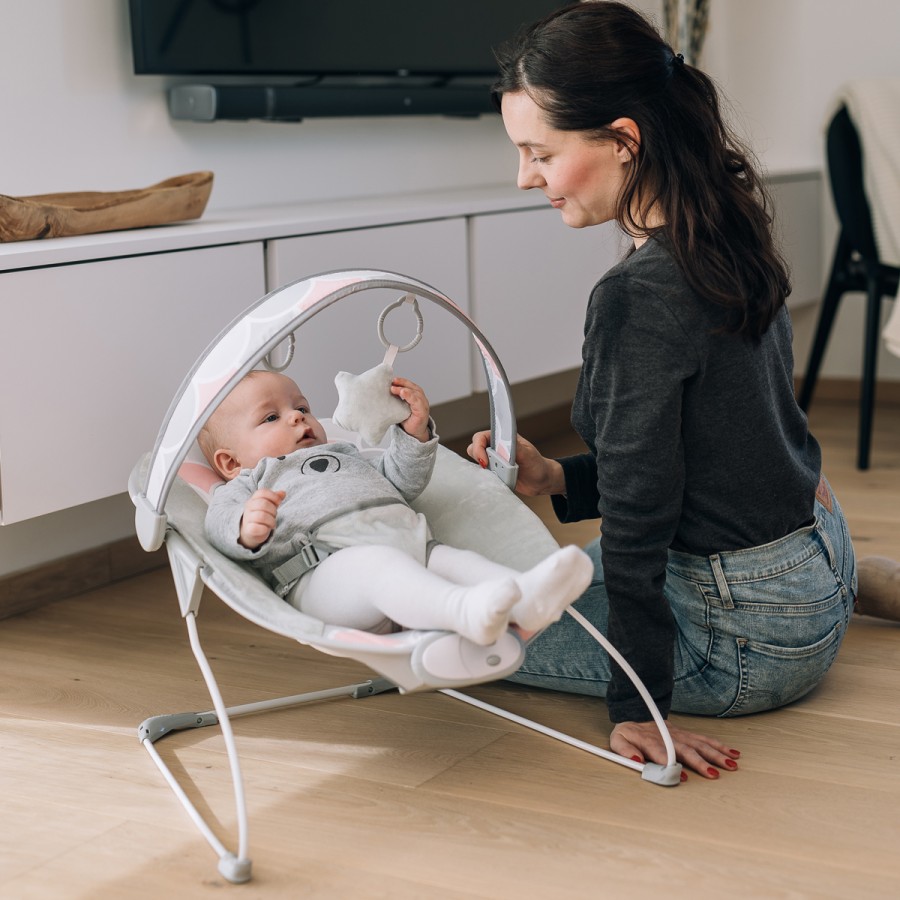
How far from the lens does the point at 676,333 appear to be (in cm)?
130

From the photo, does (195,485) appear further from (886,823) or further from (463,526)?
(886,823)

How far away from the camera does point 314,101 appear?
2.42 meters

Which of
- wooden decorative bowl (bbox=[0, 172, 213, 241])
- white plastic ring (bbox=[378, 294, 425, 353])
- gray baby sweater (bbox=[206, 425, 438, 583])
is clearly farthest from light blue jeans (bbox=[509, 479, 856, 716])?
wooden decorative bowl (bbox=[0, 172, 213, 241])

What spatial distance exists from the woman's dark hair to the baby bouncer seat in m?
0.24

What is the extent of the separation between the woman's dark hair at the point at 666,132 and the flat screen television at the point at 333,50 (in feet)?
3.30

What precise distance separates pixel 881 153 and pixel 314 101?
1.28 meters

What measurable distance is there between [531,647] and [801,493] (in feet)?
1.26

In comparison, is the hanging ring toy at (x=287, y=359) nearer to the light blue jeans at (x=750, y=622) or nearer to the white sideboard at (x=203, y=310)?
the white sideboard at (x=203, y=310)

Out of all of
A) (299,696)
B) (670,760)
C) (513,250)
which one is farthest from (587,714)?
(513,250)

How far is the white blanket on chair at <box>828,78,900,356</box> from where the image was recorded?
9.31 ft

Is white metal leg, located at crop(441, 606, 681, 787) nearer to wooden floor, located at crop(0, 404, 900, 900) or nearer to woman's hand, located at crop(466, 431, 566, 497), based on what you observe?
wooden floor, located at crop(0, 404, 900, 900)

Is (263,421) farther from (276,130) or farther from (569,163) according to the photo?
(276,130)

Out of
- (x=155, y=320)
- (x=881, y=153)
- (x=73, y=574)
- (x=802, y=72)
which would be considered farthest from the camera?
(x=802, y=72)

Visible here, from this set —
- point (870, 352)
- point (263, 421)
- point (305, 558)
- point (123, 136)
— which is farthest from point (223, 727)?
point (870, 352)
